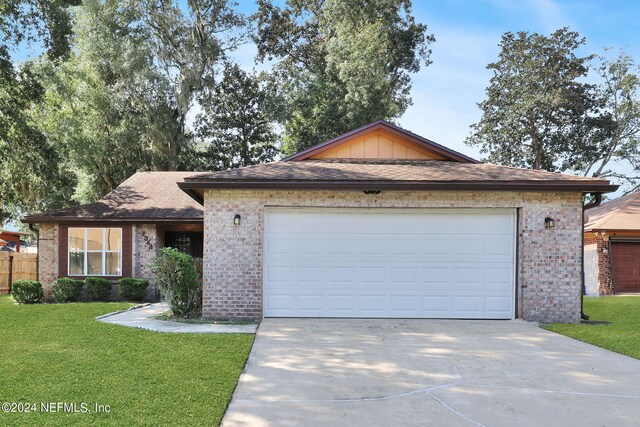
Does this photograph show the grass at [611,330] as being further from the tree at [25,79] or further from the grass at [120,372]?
the tree at [25,79]

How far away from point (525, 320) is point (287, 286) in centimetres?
467

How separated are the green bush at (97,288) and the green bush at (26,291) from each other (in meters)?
1.25

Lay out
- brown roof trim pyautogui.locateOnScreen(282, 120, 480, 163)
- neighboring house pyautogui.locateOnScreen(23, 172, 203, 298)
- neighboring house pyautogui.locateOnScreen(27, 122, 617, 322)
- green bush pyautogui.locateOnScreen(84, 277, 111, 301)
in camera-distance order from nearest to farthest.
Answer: neighboring house pyautogui.locateOnScreen(27, 122, 617, 322) → brown roof trim pyautogui.locateOnScreen(282, 120, 480, 163) → green bush pyautogui.locateOnScreen(84, 277, 111, 301) → neighboring house pyautogui.locateOnScreen(23, 172, 203, 298)

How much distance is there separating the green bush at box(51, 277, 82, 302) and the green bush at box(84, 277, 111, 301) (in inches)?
12.9

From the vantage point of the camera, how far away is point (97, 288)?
14023mm

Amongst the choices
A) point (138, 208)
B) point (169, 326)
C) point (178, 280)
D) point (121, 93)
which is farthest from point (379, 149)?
point (121, 93)

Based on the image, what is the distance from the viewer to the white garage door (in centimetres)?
948

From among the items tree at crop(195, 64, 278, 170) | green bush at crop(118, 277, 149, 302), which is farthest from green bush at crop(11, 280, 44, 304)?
tree at crop(195, 64, 278, 170)

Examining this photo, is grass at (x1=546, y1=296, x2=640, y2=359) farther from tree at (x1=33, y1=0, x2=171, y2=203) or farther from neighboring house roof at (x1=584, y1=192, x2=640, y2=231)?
tree at (x1=33, y1=0, x2=171, y2=203)

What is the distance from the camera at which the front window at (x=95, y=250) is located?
14.8 metres

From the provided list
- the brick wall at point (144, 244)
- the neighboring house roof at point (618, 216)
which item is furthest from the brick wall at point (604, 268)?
the brick wall at point (144, 244)

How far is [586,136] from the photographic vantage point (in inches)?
1136

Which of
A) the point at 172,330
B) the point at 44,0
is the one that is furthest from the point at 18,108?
the point at 172,330

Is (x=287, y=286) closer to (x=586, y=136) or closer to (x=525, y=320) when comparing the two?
(x=525, y=320)
